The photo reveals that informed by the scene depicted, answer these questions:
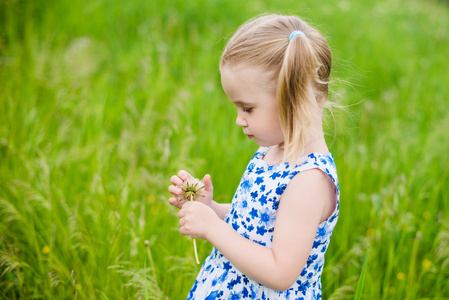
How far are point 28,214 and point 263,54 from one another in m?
1.45

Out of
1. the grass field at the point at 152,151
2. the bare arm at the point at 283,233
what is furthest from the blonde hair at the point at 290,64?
the grass field at the point at 152,151

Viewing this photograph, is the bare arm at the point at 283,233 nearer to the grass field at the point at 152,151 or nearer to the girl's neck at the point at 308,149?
the girl's neck at the point at 308,149

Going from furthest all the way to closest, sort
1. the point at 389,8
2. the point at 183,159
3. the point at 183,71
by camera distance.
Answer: the point at 389,8 < the point at 183,71 < the point at 183,159

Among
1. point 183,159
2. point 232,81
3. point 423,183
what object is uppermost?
point 232,81

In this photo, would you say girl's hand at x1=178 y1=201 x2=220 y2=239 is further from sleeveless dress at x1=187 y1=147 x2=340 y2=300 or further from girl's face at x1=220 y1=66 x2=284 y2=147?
girl's face at x1=220 y1=66 x2=284 y2=147

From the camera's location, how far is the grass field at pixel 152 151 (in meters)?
1.81

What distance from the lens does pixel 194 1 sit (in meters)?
4.59

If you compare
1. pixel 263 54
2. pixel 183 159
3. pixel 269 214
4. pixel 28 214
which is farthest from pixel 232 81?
pixel 28 214

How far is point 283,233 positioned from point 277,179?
0.57 ft

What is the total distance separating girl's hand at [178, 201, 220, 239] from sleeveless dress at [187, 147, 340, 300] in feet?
0.45

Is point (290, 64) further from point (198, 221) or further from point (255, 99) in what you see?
point (198, 221)

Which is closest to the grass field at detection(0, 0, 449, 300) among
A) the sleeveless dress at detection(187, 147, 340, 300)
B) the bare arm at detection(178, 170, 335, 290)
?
the sleeveless dress at detection(187, 147, 340, 300)

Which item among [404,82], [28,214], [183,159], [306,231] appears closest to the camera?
[306,231]

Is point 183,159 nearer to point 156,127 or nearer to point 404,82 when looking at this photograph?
point 156,127
